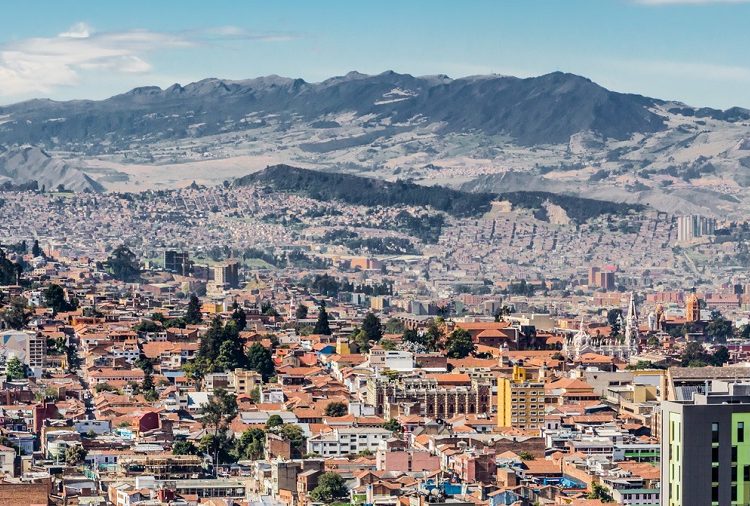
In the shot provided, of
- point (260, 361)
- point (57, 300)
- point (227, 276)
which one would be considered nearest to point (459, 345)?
point (260, 361)

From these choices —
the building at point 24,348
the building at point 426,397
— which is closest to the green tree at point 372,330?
the building at point 24,348

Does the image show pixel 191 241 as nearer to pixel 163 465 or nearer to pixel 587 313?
pixel 587 313

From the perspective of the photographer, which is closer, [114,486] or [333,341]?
[114,486]

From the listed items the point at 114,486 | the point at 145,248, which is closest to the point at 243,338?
the point at 114,486

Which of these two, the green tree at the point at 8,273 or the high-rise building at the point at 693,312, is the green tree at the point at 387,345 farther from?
the high-rise building at the point at 693,312

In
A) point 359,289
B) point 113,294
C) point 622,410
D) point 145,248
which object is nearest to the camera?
point 622,410

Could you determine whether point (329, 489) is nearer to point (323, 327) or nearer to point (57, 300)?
point (323, 327)
